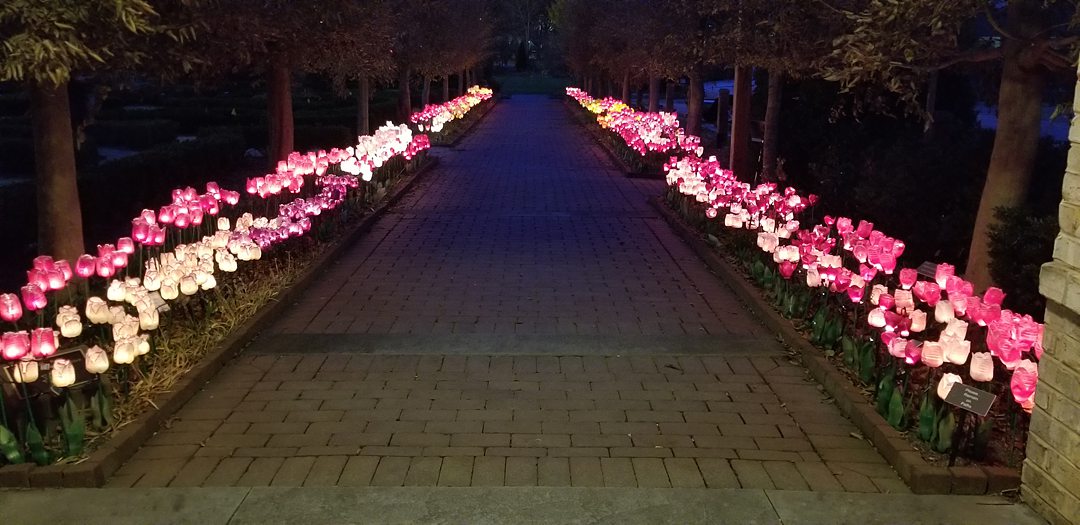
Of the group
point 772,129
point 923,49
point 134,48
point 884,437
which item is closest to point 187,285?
point 134,48

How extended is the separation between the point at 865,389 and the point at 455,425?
92.9 inches

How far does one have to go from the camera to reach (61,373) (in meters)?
4.30

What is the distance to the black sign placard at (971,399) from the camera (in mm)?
3928

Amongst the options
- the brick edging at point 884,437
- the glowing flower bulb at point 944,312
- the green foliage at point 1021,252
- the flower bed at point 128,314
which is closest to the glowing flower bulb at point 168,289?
the flower bed at point 128,314

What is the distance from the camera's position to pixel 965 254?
9.04m

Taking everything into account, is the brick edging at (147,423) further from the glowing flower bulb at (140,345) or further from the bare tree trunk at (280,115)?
the bare tree trunk at (280,115)

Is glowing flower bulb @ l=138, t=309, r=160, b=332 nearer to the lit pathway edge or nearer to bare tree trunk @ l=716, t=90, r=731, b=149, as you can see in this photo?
the lit pathway edge

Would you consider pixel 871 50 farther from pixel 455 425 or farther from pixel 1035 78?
pixel 455 425

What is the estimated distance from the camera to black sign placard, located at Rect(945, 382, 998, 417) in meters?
3.93

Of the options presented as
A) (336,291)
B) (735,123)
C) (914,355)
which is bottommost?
(336,291)

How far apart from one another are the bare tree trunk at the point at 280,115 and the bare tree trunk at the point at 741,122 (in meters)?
6.40

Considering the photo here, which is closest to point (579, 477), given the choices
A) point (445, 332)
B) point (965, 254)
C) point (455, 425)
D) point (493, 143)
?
point (455, 425)

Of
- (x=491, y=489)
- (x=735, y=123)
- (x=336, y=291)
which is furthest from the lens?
(x=735, y=123)

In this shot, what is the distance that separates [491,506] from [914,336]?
332cm
